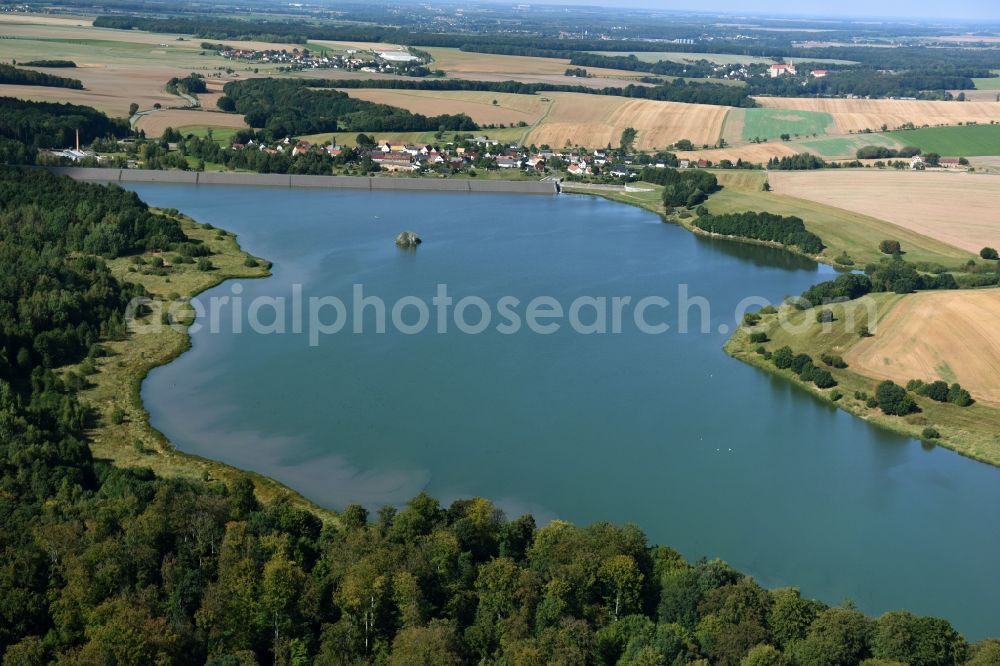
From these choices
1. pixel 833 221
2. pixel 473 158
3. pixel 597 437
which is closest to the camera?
pixel 597 437

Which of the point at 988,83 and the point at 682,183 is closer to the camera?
the point at 682,183

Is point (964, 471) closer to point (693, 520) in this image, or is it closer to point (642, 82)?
point (693, 520)

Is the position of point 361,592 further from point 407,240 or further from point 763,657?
point 407,240

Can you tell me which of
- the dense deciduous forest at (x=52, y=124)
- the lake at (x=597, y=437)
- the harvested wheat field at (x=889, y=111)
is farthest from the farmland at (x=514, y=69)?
the lake at (x=597, y=437)

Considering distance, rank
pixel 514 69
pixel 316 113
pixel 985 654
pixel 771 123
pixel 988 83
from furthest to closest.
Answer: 1. pixel 988 83
2. pixel 514 69
3. pixel 771 123
4. pixel 316 113
5. pixel 985 654

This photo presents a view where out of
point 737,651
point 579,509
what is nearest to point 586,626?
point 737,651

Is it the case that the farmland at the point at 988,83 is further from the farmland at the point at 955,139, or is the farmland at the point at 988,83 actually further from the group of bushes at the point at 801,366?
the group of bushes at the point at 801,366

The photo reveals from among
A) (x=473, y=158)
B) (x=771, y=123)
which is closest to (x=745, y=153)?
(x=771, y=123)
